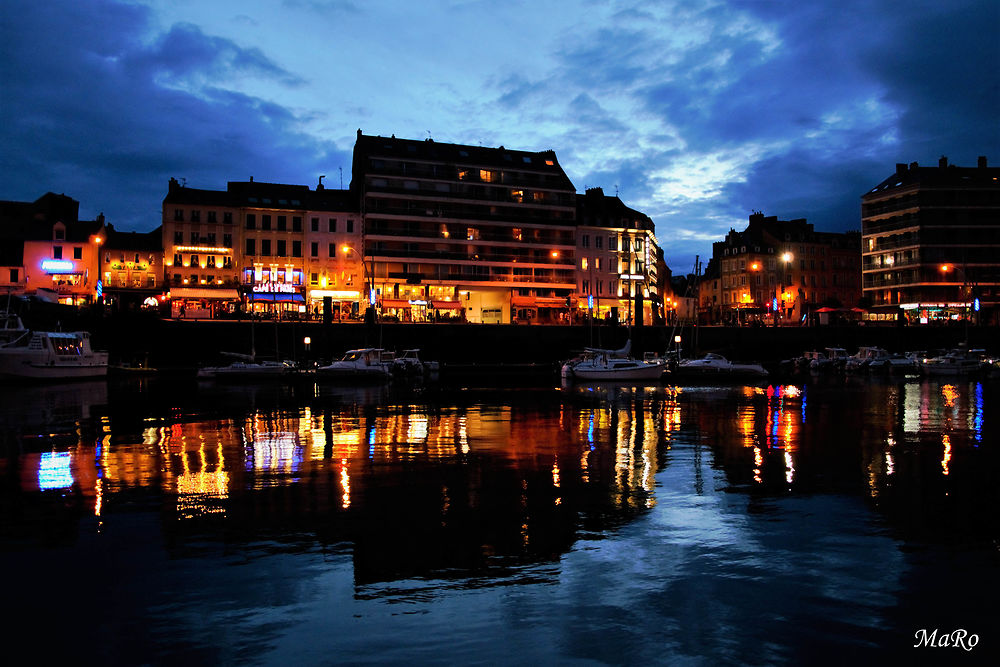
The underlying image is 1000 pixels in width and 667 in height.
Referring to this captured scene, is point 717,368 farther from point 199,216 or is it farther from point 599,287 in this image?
point 199,216

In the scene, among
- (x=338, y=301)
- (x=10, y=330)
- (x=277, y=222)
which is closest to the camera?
(x=10, y=330)

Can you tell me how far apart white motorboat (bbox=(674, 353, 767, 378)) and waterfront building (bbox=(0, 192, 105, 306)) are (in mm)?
65837

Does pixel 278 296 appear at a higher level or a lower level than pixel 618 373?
higher

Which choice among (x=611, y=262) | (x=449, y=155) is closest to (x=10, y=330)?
(x=449, y=155)

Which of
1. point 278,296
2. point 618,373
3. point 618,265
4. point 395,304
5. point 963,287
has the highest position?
point 618,265

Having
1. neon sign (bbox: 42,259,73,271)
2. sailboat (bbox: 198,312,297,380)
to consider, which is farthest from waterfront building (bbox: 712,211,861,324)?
neon sign (bbox: 42,259,73,271)

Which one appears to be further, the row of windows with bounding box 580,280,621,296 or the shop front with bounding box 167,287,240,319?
the row of windows with bounding box 580,280,621,296

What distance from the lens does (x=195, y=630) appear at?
27.0 feet

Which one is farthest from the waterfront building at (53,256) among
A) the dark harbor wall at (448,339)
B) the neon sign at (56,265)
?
the dark harbor wall at (448,339)

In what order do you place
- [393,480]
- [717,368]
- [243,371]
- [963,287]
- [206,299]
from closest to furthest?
[393,480] < [243,371] < [717,368] < [206,299] < [963,287]

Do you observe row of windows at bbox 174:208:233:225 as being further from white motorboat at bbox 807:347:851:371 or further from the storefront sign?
white motorboat at bbox 807:347:851:371

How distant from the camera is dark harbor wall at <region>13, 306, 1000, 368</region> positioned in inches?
2746

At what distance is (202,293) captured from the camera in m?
85.2

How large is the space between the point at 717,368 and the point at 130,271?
231 feet
